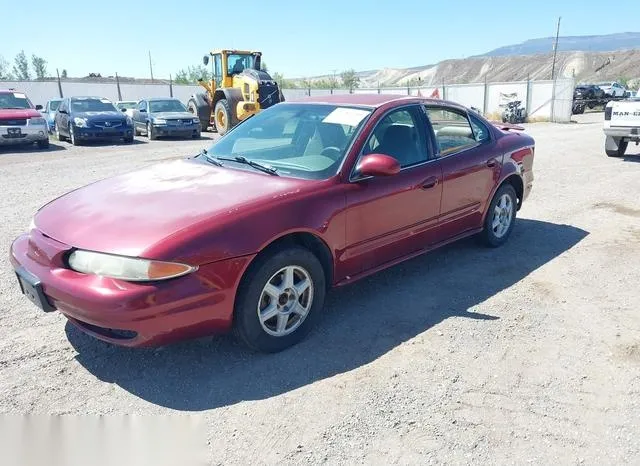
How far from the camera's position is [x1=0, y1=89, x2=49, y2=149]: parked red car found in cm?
1436

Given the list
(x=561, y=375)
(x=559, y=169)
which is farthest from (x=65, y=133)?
(x=561, y=375)

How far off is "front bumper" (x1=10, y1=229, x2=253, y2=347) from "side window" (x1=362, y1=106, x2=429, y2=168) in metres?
1.59

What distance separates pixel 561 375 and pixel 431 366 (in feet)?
2.60

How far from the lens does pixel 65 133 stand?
17.4 metres

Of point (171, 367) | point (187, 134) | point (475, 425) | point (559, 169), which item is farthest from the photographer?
point (187, 134)

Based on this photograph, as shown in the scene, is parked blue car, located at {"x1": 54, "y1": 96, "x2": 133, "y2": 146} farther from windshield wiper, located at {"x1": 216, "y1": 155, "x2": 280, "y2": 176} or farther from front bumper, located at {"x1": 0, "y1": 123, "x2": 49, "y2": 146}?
windshield wiper, located at {"x1": 216, "y1": 155, "x2": 280, "y2": 176}

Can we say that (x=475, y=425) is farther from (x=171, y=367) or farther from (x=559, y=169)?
(x=559, y=169)

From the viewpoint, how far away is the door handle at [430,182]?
172 inches

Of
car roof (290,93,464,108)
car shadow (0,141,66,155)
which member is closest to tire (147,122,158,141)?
car shadow (0,141,66,155)

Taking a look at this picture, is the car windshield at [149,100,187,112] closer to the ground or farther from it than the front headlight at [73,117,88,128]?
farther from it

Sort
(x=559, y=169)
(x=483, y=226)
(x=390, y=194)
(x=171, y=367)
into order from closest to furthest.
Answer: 1. (x=171, y=367)
2. (x=390, y=194)
3. (x=483, y=226)
4. (x=559, y=169)

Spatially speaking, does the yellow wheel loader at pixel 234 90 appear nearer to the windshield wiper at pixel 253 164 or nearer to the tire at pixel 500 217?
the tire at pixel 500 217

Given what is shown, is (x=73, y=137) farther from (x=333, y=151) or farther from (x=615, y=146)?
(x=615, y=146)

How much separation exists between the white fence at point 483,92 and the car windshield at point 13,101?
45.2 ft
